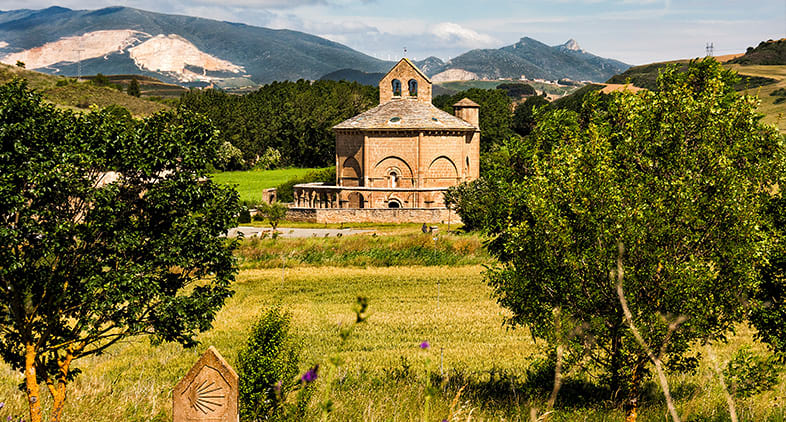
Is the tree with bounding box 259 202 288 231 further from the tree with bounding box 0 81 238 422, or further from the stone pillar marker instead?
the stone pillar marker

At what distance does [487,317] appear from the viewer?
934 inches

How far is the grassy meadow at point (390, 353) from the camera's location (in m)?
9.47

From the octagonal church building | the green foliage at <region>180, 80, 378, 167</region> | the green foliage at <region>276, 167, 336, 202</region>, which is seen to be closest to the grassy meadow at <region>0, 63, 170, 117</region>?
the green foliage at <region>180, 80, 378, 167</region>

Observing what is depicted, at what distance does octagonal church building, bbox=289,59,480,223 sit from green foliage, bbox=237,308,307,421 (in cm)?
4420

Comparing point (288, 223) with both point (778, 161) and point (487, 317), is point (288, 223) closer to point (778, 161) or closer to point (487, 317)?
point (487, 317)

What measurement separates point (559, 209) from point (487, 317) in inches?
595

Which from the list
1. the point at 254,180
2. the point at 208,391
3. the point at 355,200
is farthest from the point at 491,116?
the point at 208,391

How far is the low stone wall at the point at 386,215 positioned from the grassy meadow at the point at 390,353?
50.2 ft

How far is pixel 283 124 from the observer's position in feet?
367

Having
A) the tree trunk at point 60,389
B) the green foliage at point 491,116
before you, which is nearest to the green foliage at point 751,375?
the tree trunk at point 60,389

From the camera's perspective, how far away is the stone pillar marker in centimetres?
624

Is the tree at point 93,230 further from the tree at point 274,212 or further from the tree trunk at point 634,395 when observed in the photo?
the tree at point 274,212

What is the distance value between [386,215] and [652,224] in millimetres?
45122

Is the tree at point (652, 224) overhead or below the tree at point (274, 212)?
overhead
